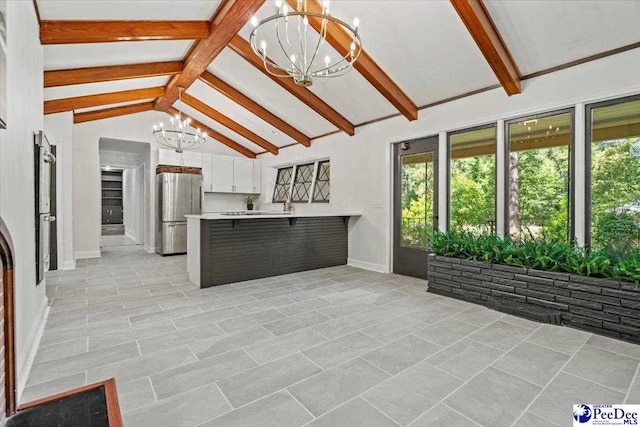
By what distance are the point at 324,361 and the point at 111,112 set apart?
717 cm

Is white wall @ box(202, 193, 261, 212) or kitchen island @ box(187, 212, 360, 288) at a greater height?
white wall @ box(202, 193, 261, 212)

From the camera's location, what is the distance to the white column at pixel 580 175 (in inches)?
132

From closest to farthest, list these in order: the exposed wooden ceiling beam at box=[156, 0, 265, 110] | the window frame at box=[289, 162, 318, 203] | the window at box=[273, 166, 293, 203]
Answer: the exposed wooden ceiling beam at box=[156, 0, 265, 110], the window frame at box=[289, 162, 318, 203], the window at box=[273, 166, 293, 203]

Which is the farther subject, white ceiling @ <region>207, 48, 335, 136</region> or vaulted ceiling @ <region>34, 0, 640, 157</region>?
white ceiling @ <region>207, 48, 335, 136</region>

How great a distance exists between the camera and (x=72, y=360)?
89.8 inches

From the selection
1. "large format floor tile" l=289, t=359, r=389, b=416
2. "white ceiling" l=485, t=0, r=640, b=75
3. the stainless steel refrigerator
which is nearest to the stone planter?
"large format floor tile" l=289, t=359, r=389, b=416

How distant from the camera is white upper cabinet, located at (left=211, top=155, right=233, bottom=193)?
8.12 meters

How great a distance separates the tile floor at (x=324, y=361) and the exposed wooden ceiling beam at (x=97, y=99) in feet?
11.5

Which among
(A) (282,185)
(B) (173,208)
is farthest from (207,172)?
(A) (282,185)

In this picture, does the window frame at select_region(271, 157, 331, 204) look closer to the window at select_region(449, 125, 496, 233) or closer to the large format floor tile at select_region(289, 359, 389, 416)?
the window at select_region(449, 125, 496, 233)

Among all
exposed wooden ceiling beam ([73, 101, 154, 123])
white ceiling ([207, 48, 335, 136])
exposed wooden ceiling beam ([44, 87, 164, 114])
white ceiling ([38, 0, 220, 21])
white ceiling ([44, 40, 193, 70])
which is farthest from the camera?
exposed wooden ceiling beam ([73, 101, 154, 123])

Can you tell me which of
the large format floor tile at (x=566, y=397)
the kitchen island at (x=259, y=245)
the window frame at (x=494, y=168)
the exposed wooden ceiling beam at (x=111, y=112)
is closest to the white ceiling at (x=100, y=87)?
the exposed wooden ceiling beam at (x=111, y=112)

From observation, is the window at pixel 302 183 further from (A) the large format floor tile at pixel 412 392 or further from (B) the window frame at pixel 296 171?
(A) the large format floor tile at pixel 412 392

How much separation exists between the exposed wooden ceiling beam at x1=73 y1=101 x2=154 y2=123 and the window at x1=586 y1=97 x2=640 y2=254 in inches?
314
